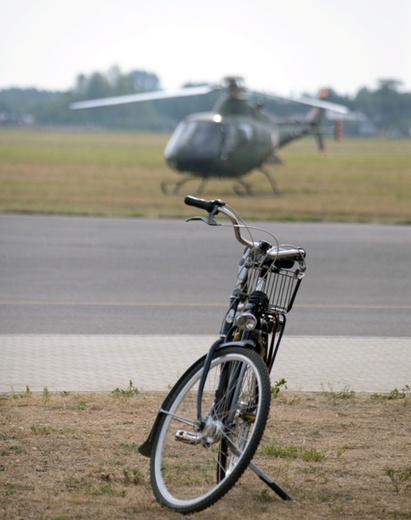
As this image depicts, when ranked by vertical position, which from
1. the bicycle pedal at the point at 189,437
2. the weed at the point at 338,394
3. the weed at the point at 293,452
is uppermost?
the bicycle pedal at the point at 189,437

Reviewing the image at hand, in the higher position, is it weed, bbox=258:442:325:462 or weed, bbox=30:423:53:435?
weed, bbox=258:442:325:462

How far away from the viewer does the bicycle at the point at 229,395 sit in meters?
4.58

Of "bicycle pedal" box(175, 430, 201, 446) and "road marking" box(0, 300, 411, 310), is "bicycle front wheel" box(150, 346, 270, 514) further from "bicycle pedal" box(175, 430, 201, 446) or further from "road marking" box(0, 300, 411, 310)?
"road marking" box(0, 300, 411, 310)

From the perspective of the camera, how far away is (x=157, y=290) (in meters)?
12.7

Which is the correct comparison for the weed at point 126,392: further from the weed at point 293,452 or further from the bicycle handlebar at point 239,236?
the bicycle handlebar at point 239,236

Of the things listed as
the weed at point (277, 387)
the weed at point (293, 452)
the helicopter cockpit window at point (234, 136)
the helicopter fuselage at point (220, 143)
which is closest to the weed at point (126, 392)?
the weed at point (277, 387)

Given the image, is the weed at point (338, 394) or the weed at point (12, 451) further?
the weed at point (338, 394)

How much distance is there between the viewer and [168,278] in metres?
13.9

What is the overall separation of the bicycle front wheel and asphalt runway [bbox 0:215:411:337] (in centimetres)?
485

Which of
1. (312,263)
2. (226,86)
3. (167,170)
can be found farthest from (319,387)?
(167,170)

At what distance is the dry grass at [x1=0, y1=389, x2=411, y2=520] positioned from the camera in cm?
477

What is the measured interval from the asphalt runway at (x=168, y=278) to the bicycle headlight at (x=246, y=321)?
195 inches

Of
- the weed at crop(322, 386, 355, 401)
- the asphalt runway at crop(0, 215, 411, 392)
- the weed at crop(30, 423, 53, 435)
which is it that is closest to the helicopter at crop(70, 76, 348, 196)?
the asphalt runway at crop(0, 215, 411, 392)

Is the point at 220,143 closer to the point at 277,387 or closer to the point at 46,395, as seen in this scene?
the point at 277,387
